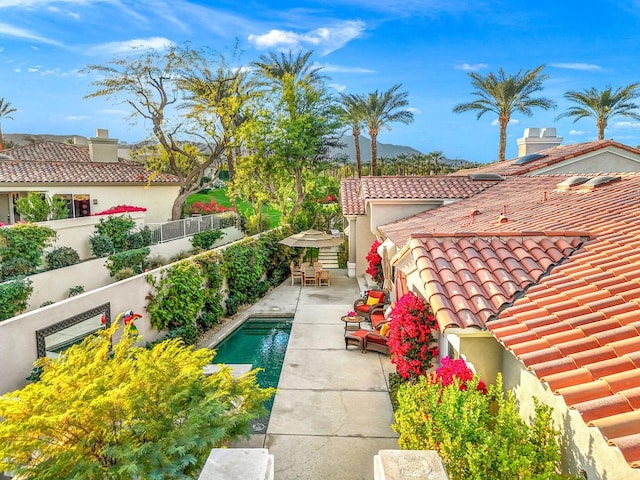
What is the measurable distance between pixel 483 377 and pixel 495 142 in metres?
41.1

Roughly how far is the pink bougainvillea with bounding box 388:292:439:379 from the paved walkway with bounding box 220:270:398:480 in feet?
4.59

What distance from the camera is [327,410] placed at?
34.3ft

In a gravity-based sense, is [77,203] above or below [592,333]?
above

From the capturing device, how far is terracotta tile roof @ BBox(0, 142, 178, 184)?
2469 centimetres

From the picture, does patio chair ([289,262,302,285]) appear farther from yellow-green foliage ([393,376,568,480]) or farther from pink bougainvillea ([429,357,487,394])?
yellow-green foliage ([393,376,568,480])

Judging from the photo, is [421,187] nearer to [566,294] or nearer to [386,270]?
[386,270]

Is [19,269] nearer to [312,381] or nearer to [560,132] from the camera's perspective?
[312,381]

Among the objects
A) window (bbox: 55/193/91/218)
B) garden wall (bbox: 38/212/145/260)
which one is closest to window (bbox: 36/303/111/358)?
garden wall (bbox: 38/212/145/260)

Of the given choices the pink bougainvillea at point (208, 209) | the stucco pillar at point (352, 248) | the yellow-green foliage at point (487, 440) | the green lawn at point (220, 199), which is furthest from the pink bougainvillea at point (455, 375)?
the green lawn at point (220, 199)

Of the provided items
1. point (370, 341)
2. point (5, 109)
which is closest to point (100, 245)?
point (370, 341)

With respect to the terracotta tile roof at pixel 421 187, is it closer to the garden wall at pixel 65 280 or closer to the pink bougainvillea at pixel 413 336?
the pink bougainvillea at pixel 413 336

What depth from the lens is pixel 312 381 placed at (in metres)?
12.0

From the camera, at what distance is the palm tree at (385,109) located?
4091cm

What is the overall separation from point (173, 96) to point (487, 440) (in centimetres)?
3062
